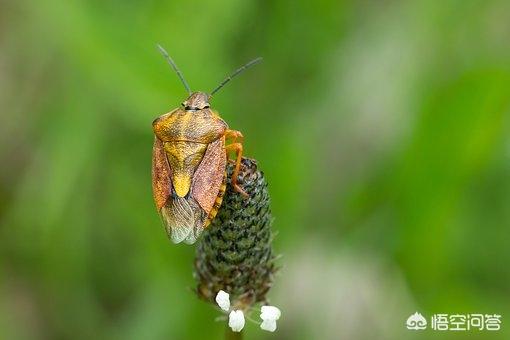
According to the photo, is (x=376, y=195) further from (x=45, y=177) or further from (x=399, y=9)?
(x=45, y=177)

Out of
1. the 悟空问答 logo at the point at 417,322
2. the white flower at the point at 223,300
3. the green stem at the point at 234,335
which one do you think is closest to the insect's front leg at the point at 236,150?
the white flower at the point at 223,300

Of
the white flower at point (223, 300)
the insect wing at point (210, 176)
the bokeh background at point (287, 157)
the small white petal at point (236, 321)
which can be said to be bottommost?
the small white petal at point (236, 321)

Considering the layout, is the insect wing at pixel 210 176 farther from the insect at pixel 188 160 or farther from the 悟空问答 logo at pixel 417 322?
the 悟空问答 logo at pixel 417 322

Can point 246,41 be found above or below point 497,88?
above

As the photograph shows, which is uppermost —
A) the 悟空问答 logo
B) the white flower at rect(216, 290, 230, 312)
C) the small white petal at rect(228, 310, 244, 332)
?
the 悟空问答 logo

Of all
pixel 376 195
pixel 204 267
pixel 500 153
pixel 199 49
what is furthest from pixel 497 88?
pixel 204 267

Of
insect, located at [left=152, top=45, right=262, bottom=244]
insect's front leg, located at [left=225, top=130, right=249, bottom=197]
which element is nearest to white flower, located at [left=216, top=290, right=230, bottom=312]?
insect, located at [left=152, top=45, right=262, bottom=244]

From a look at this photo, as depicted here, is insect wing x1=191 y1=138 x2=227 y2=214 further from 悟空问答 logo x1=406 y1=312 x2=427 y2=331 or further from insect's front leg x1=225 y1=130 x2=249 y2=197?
悟空问答 logo x1=406 y1=312 x2=427 y2=331
